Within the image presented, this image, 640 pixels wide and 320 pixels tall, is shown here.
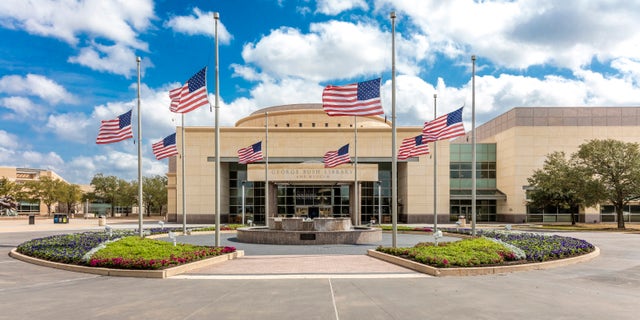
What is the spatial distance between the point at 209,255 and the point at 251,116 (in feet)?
157

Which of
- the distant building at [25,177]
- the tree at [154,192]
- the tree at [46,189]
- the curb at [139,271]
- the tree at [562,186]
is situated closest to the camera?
the curb at [139,271]

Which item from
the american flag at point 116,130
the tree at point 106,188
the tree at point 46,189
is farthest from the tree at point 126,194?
the american flag at point 116,130

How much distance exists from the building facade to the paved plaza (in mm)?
33223

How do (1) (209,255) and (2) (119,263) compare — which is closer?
(2) (119,263)

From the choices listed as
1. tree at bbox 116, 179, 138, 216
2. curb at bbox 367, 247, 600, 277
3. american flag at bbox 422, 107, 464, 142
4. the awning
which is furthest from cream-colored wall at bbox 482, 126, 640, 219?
tree at bbox 116, 179, 138, 216

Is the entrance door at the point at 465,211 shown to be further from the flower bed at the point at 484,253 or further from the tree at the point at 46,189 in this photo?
the tree at the point at 46,189

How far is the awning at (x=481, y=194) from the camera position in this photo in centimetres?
5644

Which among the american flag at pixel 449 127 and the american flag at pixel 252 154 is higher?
the american flag at pixel 449 127

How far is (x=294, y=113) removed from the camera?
201 feet

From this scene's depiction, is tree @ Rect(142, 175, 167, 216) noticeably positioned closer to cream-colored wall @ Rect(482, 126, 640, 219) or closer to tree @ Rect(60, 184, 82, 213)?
tree @ Rect(60, 184, 82, 213)

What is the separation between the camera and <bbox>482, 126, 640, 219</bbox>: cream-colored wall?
55500 millimetres

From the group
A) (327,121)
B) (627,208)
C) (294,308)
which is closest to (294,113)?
(327,121)

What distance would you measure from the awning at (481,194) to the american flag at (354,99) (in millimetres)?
39038

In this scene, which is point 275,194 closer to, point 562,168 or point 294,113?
point 294,113
